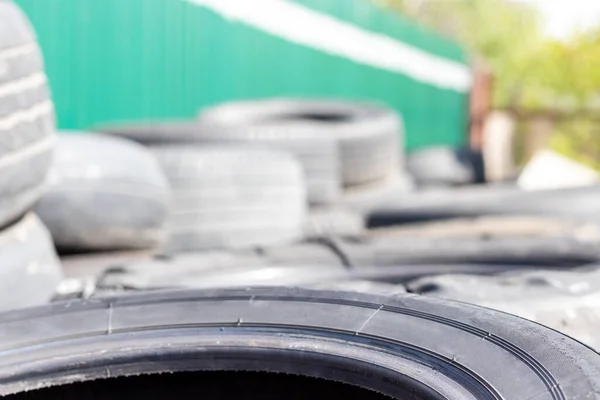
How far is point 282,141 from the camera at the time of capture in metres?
3.39

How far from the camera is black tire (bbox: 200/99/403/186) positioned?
356 centimetres

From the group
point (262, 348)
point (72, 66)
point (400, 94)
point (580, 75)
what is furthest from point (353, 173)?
point (580, 75)

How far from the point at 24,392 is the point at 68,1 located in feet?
11.1

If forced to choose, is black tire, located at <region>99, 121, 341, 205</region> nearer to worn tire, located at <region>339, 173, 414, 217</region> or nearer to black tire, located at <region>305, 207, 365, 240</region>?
worn tire, located at <region>339, 173, 414, 217</region>

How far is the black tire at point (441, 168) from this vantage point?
19.4 feet

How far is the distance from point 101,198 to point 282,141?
1.32m

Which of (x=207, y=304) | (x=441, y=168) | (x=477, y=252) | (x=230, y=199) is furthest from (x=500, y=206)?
(x=441, y=168)

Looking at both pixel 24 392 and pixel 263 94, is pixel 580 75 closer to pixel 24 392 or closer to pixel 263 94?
pixel 263 94

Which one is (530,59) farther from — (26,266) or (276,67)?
(26,266)

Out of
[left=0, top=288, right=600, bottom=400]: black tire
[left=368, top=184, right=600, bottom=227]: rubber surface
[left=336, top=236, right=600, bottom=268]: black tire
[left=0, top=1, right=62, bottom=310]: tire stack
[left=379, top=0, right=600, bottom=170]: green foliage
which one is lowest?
[left=0, top=288, right=600, bottom=400]: black tire

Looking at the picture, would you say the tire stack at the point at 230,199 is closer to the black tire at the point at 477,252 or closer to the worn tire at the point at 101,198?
the worn tire at the point at 101,198

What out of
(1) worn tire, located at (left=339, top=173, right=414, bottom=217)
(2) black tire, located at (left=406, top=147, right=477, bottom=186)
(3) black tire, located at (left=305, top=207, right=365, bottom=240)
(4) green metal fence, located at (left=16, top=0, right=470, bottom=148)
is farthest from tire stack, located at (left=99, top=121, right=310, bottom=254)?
(2) black tire, located at (left=406, top=147, right=477, bottom=186)

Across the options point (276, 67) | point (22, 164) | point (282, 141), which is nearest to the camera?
point (22, 164)

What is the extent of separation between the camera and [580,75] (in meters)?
17.8
